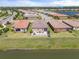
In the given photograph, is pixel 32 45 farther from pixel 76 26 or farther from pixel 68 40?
pixel 76 26

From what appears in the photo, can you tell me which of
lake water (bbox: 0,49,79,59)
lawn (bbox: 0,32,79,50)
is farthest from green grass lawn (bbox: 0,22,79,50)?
lake water (bbox: 0,49,79,59)

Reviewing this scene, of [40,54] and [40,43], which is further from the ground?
[40,43]

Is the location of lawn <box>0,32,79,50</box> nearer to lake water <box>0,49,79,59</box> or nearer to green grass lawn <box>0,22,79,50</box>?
green grass lawn <box>0,22,79,50</box>

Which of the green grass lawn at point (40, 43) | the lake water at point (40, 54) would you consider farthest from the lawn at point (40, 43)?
the lake water at point (40, 54)

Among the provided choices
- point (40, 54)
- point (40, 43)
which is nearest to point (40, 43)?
point (40, 43)

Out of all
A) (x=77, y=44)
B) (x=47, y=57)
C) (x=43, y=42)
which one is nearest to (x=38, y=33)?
(x=43, y=42)

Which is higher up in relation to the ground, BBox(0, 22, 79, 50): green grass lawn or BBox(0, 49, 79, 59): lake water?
BBox(0, 22, 79, 50): green grass lawn

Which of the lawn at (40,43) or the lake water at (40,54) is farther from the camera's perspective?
the lawn at (40,43)

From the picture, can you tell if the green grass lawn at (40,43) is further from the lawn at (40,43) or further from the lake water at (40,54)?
the lake water at (40,54)

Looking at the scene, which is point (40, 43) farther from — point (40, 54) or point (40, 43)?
point (40, 54)
